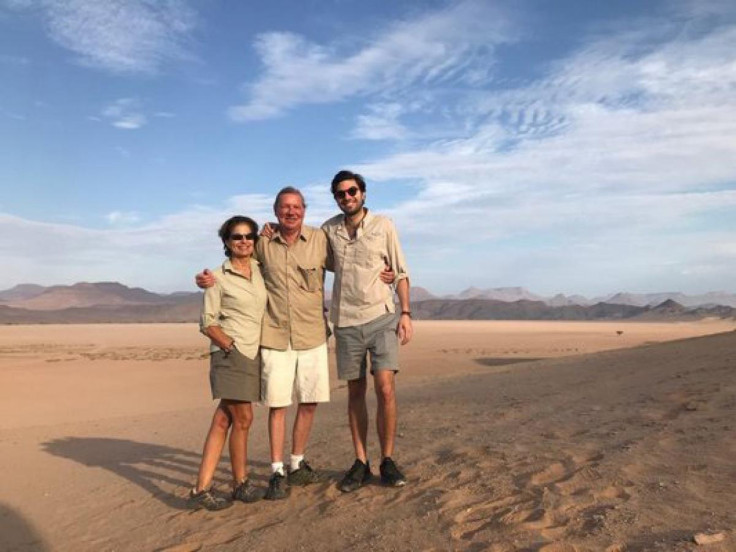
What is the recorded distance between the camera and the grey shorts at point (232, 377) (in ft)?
14.3

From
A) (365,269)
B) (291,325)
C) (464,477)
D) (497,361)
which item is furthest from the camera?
(497,361)

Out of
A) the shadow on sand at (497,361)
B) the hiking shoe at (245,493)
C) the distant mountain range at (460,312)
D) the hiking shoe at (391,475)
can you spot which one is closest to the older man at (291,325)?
the hiking shoe at (245,493)

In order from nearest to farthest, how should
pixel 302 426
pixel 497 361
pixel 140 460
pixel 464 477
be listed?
1. pixel 464 477
2. pixel 302 426
3. pixel 140 460
4. pixel 497 361

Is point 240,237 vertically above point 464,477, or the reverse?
point 240,237

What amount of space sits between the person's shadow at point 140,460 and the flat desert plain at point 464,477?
0.03m

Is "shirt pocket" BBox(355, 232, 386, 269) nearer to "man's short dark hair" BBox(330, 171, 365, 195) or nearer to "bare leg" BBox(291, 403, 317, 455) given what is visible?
"man's short dark hair" BBox(330, 171, 365, 195)

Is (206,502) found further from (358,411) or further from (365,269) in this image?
(365,269)

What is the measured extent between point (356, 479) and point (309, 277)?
154 cm

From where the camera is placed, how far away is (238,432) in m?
4.46

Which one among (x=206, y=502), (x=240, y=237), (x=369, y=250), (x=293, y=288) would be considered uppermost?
(x=240, y=237)

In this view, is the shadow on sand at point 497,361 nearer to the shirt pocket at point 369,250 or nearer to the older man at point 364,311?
the older man at point 364,311

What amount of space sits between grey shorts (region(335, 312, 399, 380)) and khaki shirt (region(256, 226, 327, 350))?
298 mm

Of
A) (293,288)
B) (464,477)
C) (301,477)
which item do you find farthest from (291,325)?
(464,477)

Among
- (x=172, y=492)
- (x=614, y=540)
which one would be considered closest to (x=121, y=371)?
(x=172, y=492)
